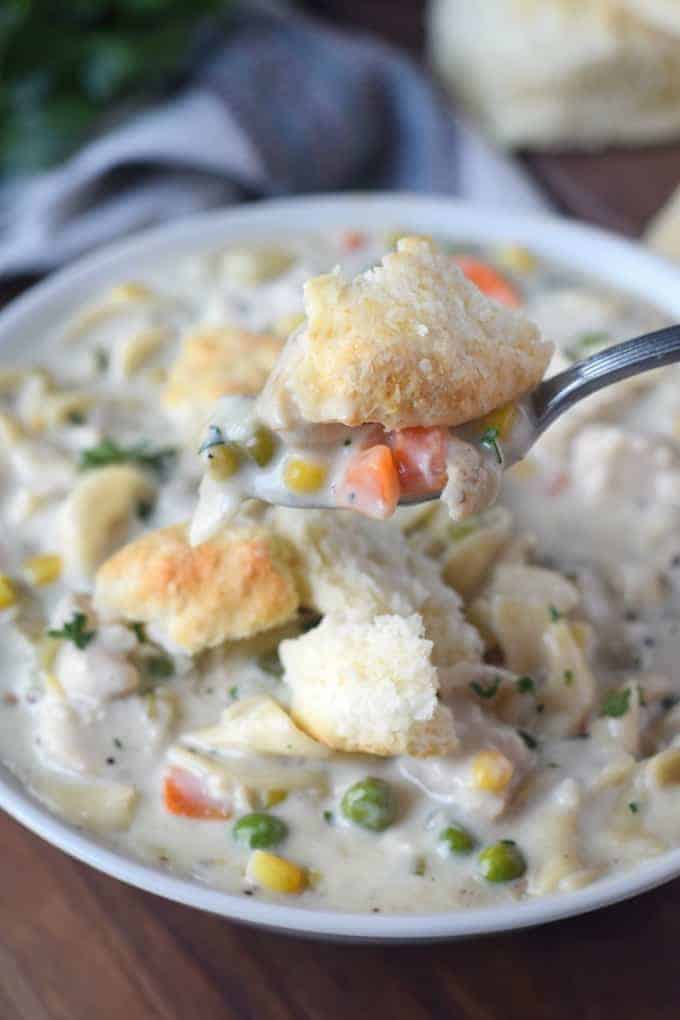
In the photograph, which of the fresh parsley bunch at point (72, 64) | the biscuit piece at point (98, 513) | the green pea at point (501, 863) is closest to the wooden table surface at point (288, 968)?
the green pea at point (501, 863)

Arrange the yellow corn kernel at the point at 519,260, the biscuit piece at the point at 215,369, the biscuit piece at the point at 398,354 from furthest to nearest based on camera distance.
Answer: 1. the yellow corn kernel at the point at 519,260
2. the biscuit piece at the point at 215,369
3. the biscuit piece at the point at 398,354

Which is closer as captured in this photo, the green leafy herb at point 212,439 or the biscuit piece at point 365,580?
the green leafy herb at point 212,439

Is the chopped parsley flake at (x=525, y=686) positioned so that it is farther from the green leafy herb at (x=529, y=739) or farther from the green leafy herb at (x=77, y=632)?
the green leafy herb at (x=77, y=632)

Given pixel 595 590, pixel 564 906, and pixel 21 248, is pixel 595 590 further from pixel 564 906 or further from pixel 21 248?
pixel 21 248

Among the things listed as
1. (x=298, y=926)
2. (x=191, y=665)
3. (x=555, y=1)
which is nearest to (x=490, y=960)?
(x=298, y=926)

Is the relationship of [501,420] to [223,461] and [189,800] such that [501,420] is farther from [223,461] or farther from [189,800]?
[189,800]

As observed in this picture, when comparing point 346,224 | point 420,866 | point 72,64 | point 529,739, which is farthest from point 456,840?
point 72,64

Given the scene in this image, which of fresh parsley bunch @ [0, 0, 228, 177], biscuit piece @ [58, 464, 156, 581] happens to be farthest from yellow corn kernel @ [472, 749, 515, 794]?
fresh parsley bunch @ [0, 0, 228, 177]
